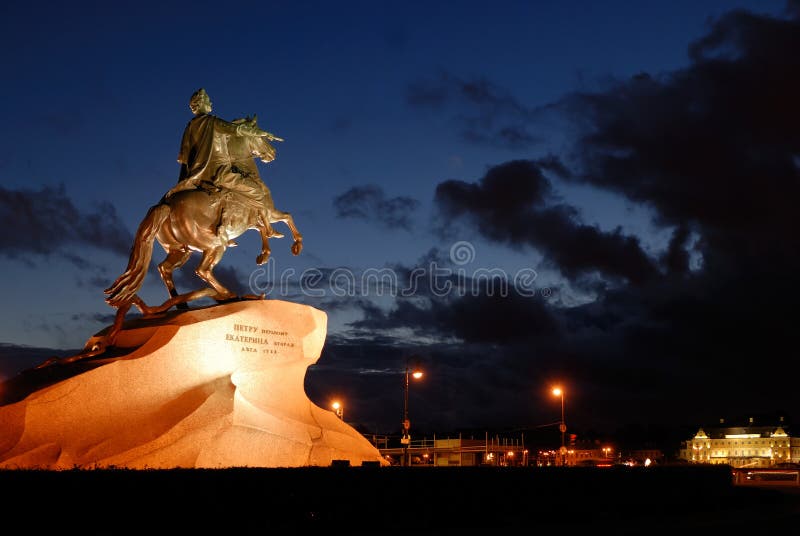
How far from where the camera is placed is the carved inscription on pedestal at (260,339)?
62.3 ft

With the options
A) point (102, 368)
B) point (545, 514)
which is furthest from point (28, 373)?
point (545, 514)

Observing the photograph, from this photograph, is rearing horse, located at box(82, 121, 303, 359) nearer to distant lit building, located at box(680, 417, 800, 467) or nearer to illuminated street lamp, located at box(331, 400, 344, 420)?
illuminated street lamp, located at box(331, 400, 344, 420)

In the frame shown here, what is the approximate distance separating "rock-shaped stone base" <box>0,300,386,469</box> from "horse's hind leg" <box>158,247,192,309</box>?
1269mm

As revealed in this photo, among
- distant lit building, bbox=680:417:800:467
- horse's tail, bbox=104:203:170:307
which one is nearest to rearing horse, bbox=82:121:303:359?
horse's tail, bbox=104:203:170:307

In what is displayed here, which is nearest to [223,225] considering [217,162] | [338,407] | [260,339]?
[217,162]

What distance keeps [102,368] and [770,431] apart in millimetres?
159920

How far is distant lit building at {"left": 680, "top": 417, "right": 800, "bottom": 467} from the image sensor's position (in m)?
152

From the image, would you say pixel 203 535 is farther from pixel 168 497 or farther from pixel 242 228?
pixel 242 228

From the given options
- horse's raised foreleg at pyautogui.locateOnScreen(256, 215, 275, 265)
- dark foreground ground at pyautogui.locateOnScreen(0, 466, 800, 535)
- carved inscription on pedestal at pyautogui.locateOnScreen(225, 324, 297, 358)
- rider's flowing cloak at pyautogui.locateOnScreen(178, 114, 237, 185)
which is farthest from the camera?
horse's raised foreleg at pyautogui.locateOnScreen(256, 215, 275, 265)

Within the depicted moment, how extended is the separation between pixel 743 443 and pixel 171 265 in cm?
16035

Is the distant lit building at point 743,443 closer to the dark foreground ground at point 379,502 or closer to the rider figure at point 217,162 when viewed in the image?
the dark foreground ground at point 379,502

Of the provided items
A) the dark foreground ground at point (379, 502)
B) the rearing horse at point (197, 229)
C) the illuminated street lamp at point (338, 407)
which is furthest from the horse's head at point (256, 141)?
the illuminated street lamp at point (338, 407)

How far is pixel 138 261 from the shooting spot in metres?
19.3

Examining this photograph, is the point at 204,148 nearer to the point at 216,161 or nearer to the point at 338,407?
the point at 216,161
